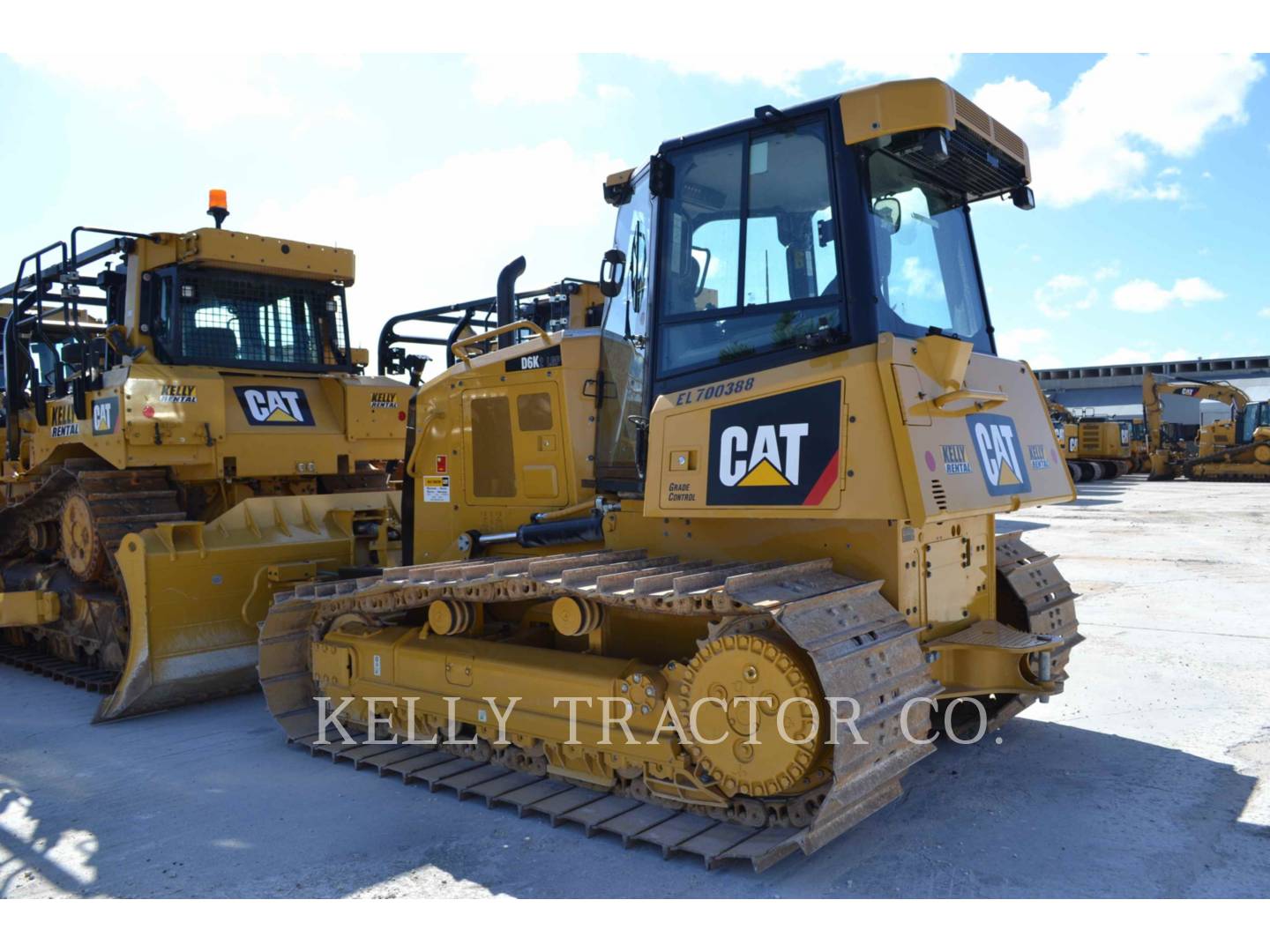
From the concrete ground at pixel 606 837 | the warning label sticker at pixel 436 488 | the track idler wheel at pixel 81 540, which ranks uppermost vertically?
the warning label sticker at pixel 436 488

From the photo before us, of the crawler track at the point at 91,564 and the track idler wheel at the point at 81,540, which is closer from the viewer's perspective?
the crawler track at the point at 91,564

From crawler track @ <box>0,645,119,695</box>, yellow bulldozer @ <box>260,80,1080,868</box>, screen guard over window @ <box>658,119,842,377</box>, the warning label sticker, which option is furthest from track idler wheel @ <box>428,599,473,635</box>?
crawler track @ <box>0,645,119,695</box>

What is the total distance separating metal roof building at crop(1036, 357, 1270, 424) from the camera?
2026 inches

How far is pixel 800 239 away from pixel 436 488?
3129mm

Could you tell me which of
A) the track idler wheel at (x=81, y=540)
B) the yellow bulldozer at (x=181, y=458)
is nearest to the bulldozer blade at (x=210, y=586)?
the yellow bulldozer at (x=181, y=458)

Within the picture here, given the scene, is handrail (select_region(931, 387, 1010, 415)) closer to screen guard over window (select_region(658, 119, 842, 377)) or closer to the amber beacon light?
screen guard over window (select_region(658, 119, 842, 377))

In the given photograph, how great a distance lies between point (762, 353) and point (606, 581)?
125 centimetres

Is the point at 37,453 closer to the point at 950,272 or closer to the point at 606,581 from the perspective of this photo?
the point at 606,581

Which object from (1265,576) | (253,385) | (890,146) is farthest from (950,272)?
(1265,576)

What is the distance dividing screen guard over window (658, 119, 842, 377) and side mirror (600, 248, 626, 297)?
37 cm

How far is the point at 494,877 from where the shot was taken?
3889mm

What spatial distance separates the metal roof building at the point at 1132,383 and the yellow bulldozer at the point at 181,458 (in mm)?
49251

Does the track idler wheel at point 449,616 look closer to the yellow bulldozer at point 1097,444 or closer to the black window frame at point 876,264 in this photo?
the black window frame at point 876,264

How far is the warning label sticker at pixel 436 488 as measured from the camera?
6.44 m
